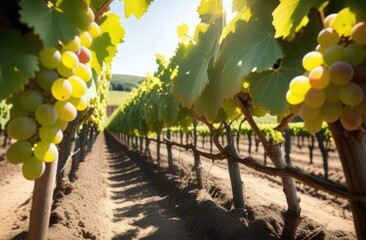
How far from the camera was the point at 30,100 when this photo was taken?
1086mm

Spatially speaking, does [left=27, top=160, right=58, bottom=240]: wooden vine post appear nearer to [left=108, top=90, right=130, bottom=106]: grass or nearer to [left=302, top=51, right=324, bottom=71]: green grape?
[left=302, top=51, right=324, bottom=71]: green grape

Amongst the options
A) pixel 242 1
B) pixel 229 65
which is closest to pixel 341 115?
pixel 229 65

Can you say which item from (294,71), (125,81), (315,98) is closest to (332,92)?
(315,98)

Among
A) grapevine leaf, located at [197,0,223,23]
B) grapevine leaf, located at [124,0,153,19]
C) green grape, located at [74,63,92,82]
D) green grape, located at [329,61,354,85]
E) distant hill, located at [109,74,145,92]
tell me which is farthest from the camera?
distant hill, located at [109,74,145,92]

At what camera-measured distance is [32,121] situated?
1.10 m

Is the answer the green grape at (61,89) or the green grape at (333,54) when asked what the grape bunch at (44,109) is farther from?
the green grape at (333,54)

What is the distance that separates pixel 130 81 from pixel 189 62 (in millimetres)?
166501

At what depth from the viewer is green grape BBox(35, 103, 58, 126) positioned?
1092mm

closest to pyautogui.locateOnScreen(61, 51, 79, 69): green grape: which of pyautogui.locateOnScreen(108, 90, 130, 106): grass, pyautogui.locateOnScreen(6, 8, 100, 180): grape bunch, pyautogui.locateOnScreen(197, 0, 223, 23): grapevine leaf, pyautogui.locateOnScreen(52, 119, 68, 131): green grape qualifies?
pyautogui.locateOnScreen(6, 8, 100, 180): grape bunch

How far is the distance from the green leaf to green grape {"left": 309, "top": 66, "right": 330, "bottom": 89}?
79 centimetres

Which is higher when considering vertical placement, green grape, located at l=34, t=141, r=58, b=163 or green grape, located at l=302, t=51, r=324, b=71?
green grape, located at l=302, t=51, r=324, b=71

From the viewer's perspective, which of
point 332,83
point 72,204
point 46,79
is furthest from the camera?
point 72,204

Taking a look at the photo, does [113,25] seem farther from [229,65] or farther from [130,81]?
[130,81]

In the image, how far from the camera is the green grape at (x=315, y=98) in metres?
0.92
